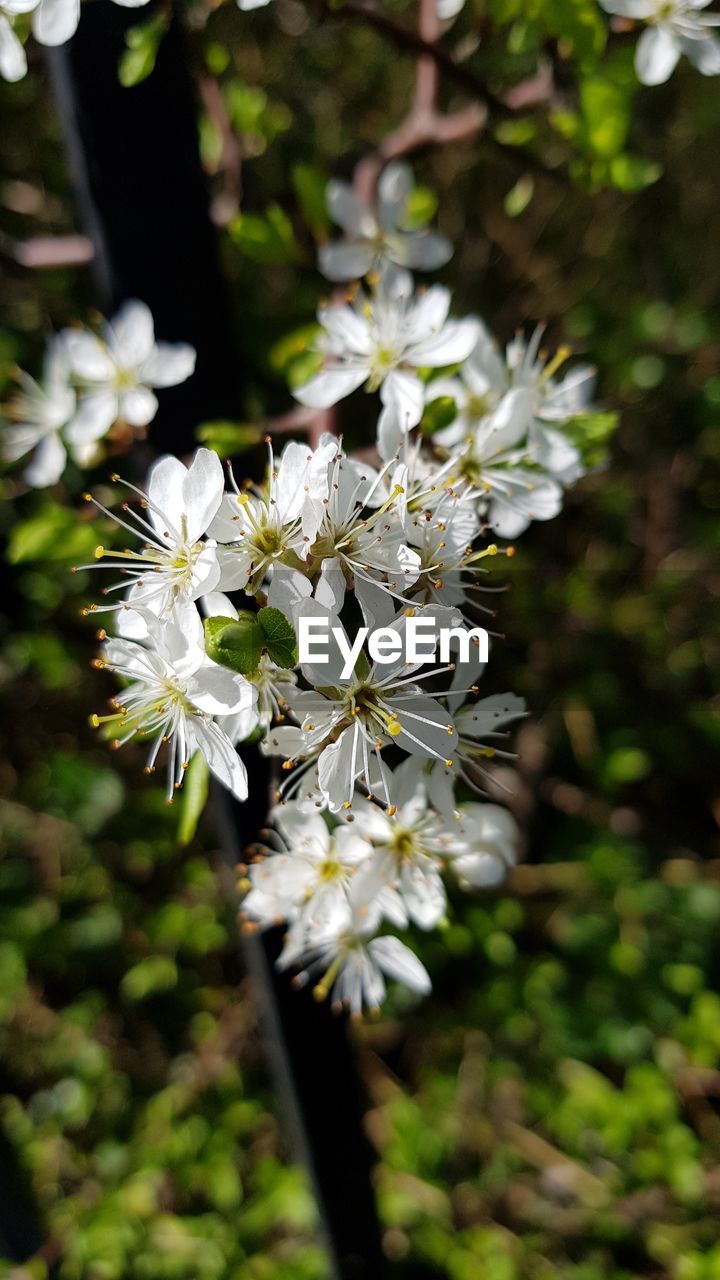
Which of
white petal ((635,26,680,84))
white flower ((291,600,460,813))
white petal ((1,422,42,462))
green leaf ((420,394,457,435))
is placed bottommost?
white flower ((291,600,460,813))

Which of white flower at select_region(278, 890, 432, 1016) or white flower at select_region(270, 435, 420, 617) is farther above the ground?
white flower at select_region(270, 435, 420, 617)

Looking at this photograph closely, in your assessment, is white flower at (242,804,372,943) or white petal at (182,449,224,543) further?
white flower at (242,804,372,943)

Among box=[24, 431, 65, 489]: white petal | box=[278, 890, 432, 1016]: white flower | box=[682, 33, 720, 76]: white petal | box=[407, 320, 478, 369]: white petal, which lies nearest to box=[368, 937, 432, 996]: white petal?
box=[278, 890, 432, 1016]: white flower

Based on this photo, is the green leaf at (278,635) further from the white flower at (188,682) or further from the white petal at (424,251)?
the white petal at (424,251)

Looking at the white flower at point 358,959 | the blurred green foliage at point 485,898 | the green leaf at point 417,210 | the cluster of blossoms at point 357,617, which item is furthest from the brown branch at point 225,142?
the white flower at point 358,959

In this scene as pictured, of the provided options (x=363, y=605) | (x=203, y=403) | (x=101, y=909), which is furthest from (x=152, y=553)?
(x=101, y=909)

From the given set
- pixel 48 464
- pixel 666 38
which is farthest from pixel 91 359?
pixel 666 38

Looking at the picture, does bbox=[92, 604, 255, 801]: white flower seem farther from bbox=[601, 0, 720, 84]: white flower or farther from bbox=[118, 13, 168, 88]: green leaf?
bbox=[601, 0, 720, 84]: white flower
